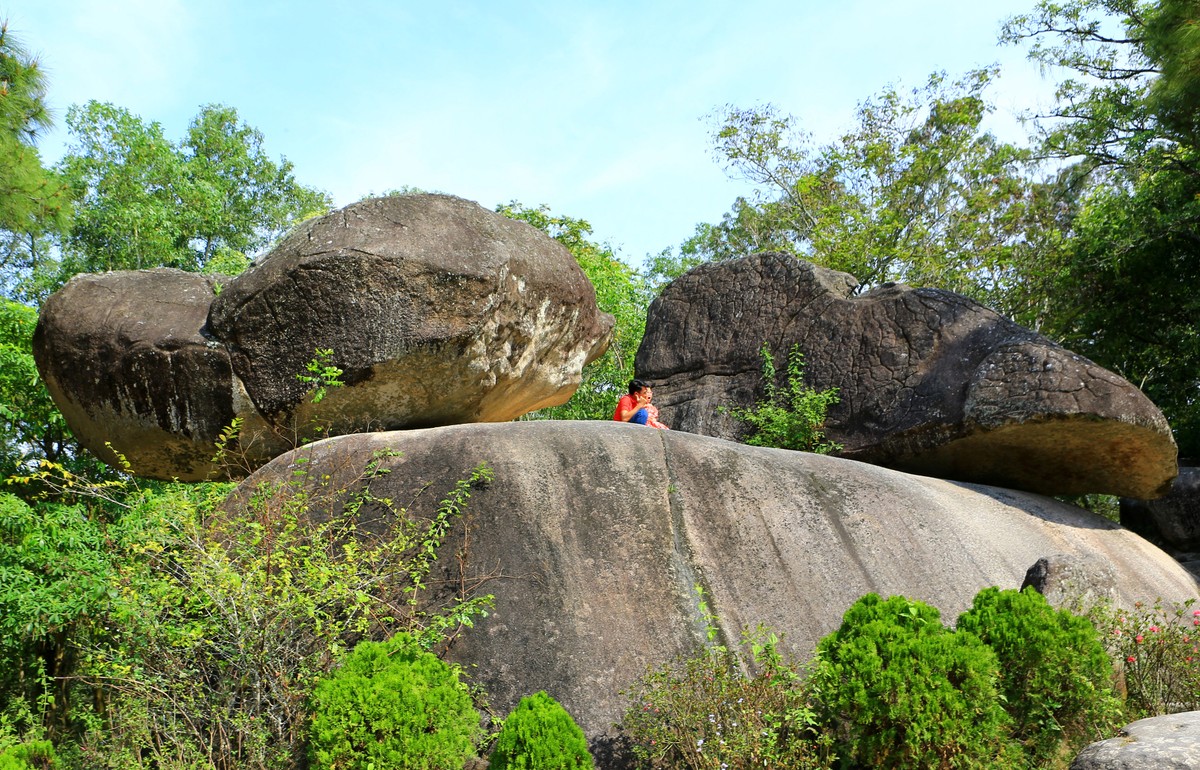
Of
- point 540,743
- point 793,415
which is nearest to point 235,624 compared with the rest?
point 540,743

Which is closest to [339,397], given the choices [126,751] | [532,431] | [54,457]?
[532,431]

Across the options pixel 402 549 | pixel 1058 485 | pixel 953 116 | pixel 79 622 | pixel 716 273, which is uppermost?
pixel 953 116

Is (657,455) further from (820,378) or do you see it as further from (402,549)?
(820,378)

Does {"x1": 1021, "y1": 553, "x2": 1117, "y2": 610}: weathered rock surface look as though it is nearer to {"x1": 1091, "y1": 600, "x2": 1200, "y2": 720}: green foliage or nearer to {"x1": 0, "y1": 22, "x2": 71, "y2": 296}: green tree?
{"x1": 1091, "y1": 600, "x2": 1200, "y2": 720}: green foliage

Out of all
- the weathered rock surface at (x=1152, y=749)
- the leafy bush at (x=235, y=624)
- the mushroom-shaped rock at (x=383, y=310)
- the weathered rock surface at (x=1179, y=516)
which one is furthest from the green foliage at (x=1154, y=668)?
the weathered rock surface at (x=1179, y=516)

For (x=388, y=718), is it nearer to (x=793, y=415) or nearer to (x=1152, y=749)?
(x=1152, y=749)

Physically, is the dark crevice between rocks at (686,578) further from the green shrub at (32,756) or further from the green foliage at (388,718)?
the green shrub at (32,756)

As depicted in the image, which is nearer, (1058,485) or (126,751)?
(126,751)

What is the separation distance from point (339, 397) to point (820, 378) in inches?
179

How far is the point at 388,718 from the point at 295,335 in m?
3.43

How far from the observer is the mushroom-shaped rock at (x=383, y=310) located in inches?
282

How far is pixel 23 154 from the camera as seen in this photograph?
10.3 m

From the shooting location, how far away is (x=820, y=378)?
30.9 ft

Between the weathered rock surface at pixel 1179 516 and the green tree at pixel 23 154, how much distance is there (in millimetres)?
12547
